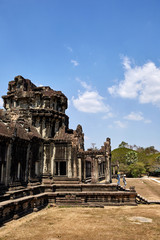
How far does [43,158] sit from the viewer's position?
21.3m

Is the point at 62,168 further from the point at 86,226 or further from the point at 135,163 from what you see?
the point at 135,163

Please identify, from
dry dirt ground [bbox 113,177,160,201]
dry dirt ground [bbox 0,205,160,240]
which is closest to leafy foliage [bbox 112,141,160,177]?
dry dirt ground [bbox 113,177,160,201]

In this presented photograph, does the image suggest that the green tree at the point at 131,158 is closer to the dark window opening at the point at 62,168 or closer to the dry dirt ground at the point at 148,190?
the dry dirt ground at the point at 148,190

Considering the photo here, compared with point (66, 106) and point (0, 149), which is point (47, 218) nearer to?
point (0, 149)

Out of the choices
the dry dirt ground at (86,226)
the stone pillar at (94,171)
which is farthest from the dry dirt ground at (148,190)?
the dry dirt ground at (86,226)

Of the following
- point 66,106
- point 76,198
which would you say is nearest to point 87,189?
point 76,198

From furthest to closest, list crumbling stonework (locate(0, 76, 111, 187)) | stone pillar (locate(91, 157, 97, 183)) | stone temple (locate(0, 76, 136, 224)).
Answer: stone pillar (locate(91, 157, 97, 183))
crumbling stonework (locate(0, 76, 111, 187))
stone temple (locate(0, 76, 136, 224))

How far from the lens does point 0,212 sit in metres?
11.4

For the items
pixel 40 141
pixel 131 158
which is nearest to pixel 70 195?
pixel 40 141

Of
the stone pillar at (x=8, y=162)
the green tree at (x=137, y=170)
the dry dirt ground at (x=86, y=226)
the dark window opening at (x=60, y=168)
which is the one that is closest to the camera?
the dry dirt ground at (x=86, y=226)

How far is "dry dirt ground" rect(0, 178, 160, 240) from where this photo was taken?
31.3 ft

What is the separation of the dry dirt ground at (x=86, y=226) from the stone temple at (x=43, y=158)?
1680 mm

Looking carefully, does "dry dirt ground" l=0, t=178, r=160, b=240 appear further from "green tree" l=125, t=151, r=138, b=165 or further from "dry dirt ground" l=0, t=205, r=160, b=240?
"green tree" l=125, t=151, r=138, b=165

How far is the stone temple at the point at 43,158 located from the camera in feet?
49.3
